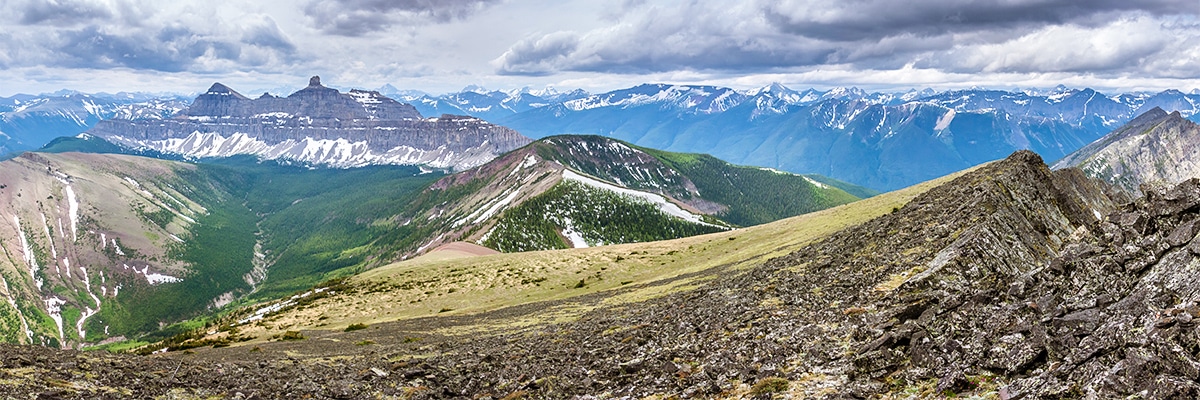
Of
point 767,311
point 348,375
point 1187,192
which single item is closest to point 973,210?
point 1187,192

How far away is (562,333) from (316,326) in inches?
1946

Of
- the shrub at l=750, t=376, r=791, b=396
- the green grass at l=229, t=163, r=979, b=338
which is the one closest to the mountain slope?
the shrub at l=750, t=376, r=791, b=396

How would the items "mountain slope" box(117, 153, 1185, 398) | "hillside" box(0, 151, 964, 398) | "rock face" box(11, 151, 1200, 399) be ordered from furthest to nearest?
"hillside" box(0, 151, 964, 398), "mountain slope" box(117, 153, 1185, 398), "rock face" box(11, 151, 1200, 399)

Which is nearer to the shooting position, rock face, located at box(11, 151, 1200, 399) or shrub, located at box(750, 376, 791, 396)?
rock face, located at box(11, 151, 1200, 399)

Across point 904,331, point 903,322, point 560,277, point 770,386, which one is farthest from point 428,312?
point 904,331

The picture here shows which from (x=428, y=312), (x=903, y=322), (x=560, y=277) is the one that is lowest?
(x=560, y=277)

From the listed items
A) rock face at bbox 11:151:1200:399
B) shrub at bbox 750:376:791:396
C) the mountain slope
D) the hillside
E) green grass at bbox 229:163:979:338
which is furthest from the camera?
green grass at bbox 229:163:979:338

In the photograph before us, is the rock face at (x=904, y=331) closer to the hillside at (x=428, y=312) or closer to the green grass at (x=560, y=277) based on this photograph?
the hillside at (x=428, y=312)

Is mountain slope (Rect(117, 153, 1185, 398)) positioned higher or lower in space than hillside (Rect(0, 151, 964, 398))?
higher

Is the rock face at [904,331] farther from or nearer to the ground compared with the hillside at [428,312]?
farther from the ground

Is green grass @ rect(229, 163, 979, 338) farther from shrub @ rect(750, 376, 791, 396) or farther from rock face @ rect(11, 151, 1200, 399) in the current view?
shrub @ rect(750, 376, 791, 396)

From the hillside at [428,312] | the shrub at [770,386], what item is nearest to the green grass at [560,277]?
the hillside at [428,312]

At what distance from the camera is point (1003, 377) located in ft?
57.8

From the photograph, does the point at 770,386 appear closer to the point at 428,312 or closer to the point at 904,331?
the point at 904,331
